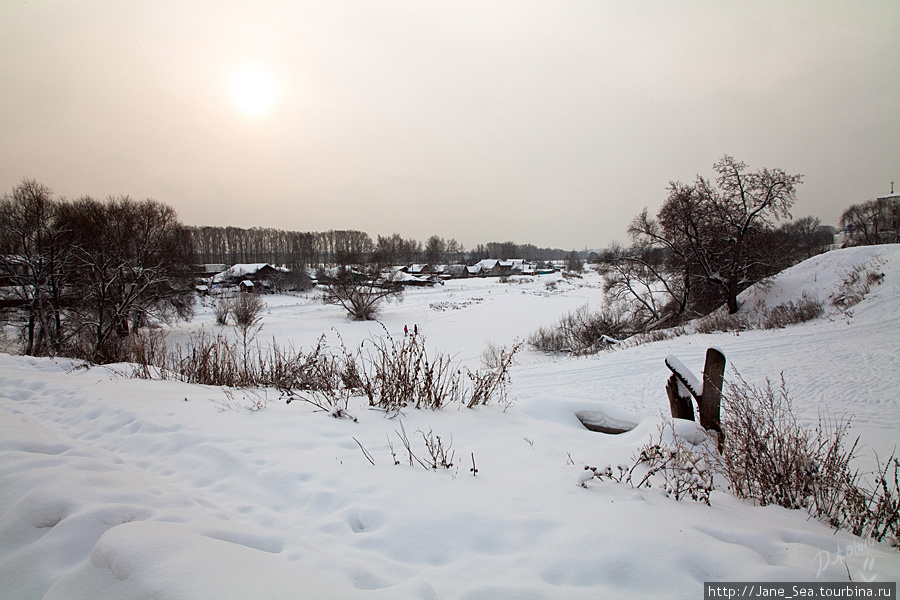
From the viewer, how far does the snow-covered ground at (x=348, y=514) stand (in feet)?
6.02

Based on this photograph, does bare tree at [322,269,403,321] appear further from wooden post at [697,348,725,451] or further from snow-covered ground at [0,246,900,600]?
wooden post at [697,348,725,451]

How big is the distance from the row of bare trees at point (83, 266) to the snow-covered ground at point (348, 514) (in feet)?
62.9

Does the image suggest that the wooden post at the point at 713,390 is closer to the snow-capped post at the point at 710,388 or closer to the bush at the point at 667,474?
the snow-capped post at the point at 710,388

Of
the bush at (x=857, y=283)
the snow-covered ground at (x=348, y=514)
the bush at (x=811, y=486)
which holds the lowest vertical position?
the bush at (x=811, y=486)

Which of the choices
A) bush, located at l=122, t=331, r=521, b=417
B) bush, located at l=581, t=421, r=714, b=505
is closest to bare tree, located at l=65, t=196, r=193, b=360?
bush, located at l=122, t=331, r=521, b=417

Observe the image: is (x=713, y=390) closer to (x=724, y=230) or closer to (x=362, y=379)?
(x=362, y=379)

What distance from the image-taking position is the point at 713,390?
4.36 metres

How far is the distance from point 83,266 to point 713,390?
107 ft

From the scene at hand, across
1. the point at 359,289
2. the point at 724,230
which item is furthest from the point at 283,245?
the point at 724,230

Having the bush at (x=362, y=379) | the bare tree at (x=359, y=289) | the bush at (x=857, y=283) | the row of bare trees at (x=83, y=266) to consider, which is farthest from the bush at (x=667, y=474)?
the bare tree at (x=359, y=289)

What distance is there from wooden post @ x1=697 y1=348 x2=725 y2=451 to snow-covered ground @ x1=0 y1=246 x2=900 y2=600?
0.82 metres

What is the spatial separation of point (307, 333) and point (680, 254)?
27.1m

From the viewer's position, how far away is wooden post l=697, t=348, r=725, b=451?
434 centimetres

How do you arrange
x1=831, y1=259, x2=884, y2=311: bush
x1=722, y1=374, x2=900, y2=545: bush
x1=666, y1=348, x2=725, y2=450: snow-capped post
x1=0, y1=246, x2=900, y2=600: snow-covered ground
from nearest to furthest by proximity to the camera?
x1=0, y1=246, x2=900, y2=600: snow-covered ground → x1=722, y1=374, x2=900, y2=545: bush → x1=666, y1=348, x2=725, y2=450: snow-capped post → x1=831, y1=259, x2=884, y2=311: bush
